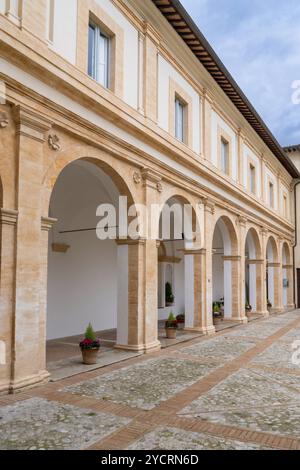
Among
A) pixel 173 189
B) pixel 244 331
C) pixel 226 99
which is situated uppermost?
pixel 226 99

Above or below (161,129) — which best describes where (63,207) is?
below

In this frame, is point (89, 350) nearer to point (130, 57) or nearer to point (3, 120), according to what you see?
point (3, 120)

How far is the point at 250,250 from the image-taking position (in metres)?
20.7

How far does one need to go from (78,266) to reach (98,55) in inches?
253

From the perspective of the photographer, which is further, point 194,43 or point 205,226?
point 205,226

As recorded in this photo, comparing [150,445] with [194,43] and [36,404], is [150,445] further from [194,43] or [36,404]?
[194,43]

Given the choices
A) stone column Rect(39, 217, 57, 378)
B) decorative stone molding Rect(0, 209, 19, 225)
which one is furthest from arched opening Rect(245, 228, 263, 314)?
decorative stone molding Rect(0, 209, 19, 225)

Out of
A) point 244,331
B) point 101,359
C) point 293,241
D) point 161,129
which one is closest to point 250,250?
point 244,331

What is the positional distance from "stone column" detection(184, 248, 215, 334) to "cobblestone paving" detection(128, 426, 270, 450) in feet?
28.1

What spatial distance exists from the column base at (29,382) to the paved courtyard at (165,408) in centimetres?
13

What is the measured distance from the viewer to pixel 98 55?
367 inches

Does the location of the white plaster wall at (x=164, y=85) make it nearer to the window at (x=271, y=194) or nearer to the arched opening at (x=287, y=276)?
the window at (x=271, y=194)

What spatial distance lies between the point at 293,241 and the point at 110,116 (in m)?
21.8
